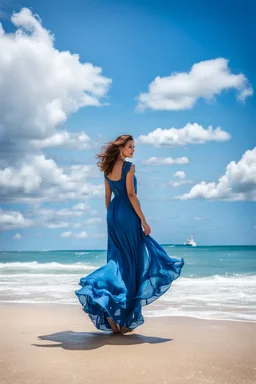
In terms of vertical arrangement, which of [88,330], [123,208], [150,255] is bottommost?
[88,330]

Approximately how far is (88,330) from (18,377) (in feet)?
6.37

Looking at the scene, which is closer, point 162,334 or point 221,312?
point 162,334

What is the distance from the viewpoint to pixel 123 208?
5262 millimetres

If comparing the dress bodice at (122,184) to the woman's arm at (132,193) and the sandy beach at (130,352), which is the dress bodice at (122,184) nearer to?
the woman's arm at (132,193)

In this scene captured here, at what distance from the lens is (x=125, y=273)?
5.09 meters

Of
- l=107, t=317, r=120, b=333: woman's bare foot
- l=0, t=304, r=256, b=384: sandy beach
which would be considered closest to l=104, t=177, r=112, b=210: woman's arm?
l=107, t=317, r=120, b=333: woman's bare foot

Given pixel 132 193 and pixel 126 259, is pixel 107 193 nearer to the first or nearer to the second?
pixel 132 193

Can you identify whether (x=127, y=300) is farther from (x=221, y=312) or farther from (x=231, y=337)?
(x=221, y=312)

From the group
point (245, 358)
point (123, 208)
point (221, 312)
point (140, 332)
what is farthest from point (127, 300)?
point (221, 312)

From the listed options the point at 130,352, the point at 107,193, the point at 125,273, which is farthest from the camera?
the point at 107,193

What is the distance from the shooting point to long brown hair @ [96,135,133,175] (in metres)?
5.22

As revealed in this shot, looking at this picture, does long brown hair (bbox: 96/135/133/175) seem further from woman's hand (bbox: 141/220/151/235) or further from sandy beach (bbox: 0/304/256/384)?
sandy beach (bbox: 0/304/256/384)

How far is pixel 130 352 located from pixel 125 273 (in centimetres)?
105

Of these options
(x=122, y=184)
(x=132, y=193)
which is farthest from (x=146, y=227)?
(x=122, y=184)
